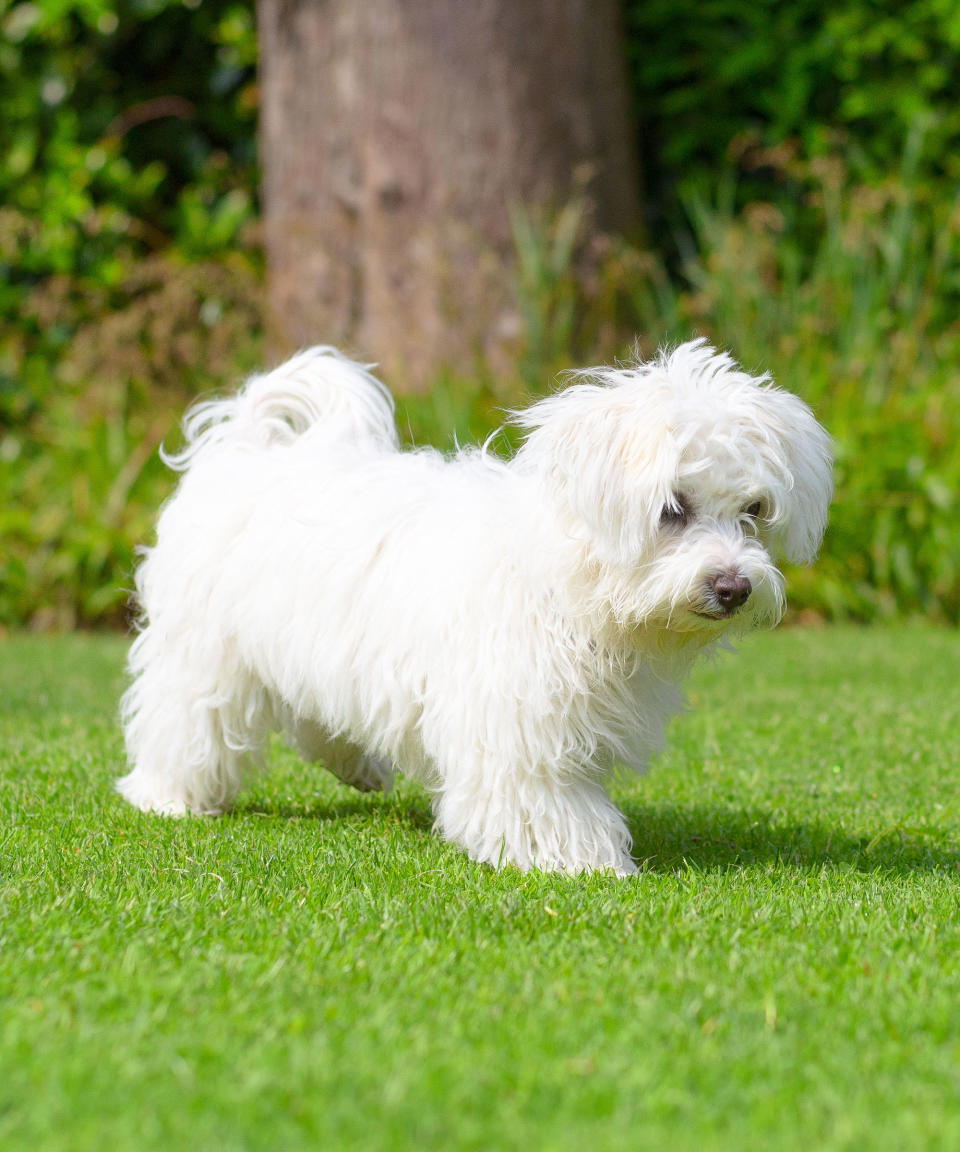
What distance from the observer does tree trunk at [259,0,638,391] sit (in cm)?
859

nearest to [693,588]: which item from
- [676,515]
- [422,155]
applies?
[676,515]

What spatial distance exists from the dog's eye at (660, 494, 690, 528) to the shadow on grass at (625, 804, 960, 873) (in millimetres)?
844

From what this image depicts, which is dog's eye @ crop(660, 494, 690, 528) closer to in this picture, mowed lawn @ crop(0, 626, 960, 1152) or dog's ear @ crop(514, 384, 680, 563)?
dog's ear @ crop(514, 384, 680, 563)

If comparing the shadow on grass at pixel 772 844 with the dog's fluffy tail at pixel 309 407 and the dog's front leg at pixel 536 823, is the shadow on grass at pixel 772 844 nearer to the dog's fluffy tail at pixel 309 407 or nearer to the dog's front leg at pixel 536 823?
the dog's front leg at pixel 536 823

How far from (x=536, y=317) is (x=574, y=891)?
553 centimetres

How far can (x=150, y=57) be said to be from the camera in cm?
1071

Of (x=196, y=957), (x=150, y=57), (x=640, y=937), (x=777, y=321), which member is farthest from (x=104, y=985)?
(x=150, y=57)

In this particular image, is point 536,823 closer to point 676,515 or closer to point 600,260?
point 676,515

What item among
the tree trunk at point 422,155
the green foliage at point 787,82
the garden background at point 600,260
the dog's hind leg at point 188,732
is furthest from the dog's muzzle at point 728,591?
the green foliage at point 787,82

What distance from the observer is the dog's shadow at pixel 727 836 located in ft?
12.0

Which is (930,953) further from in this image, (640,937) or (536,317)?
(536,317)

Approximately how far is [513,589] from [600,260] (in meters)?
5.61

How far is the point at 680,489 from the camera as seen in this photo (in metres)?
3.26

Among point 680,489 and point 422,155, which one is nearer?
point 680,489
